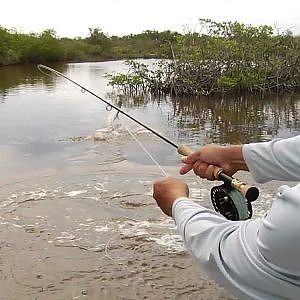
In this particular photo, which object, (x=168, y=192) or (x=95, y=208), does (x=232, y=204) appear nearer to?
(x=168, y=192)

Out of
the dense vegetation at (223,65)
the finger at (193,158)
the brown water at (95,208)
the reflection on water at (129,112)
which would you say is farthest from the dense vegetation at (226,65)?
the finger at (193,158)

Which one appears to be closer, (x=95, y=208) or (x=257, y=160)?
(x=257, y=160)

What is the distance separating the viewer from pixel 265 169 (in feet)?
5.98

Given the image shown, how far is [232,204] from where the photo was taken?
196 centimetres

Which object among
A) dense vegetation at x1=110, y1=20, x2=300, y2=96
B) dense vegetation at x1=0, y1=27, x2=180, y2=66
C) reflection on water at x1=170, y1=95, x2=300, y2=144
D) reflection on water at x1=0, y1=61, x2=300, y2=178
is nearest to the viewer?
reflection on water at x1=0, y1=61, x2=300, y2=178

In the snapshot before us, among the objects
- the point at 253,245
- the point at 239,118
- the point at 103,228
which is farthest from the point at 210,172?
the point at 239,118

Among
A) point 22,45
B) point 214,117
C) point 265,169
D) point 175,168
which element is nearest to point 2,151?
point 175,168

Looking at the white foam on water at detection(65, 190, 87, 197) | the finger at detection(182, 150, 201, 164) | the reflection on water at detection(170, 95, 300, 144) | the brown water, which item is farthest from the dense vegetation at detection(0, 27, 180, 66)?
the finger at detection(182, 150, 201, 164)

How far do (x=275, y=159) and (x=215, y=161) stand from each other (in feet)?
1.86

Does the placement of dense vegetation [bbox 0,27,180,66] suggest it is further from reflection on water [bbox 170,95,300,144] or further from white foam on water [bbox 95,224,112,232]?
white foam on water [bbox 95,224,112,232]

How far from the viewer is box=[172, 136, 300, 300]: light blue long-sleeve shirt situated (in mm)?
1156

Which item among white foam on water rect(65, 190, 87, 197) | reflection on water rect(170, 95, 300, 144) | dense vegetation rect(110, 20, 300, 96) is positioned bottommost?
reflection on water rect(170, 95, 300, 144)

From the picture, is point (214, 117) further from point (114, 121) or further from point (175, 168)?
point (175, 168)

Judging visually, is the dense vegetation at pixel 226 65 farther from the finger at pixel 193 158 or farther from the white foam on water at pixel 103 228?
the finger at pixel 193 158
